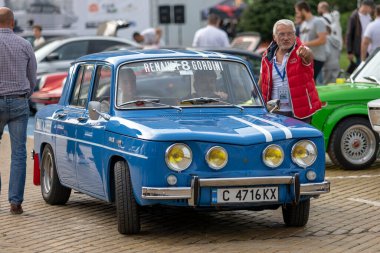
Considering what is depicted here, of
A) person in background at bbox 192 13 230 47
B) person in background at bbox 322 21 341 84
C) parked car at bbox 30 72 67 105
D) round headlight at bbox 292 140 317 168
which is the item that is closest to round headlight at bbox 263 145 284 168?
round headlight at bbox 292 140 317 168

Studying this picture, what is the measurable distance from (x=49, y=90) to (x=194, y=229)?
10357 millimetres

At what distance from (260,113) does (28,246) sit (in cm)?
233

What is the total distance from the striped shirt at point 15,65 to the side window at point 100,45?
15.1 metres

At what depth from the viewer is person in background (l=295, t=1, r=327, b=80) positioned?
18141mm

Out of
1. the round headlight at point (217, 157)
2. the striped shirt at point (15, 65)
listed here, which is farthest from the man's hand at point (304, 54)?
the round headlight at point (217, 157)

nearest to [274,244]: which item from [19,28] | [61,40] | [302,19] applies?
[302,19]

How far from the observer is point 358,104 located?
12984 mm

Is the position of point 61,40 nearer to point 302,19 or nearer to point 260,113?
point 302,19

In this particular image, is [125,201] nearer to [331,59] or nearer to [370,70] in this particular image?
[370,70]

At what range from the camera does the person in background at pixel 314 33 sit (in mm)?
18141

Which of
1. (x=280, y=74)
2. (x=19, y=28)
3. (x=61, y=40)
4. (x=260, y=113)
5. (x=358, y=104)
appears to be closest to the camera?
(x=260, y=113)

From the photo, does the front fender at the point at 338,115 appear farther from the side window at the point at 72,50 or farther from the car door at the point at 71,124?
the side window at the point at 72,50

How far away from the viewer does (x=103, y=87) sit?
9688 millimetres

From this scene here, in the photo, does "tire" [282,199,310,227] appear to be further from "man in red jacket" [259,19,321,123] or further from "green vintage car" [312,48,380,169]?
"green vintage car" [312,48,380,169]
